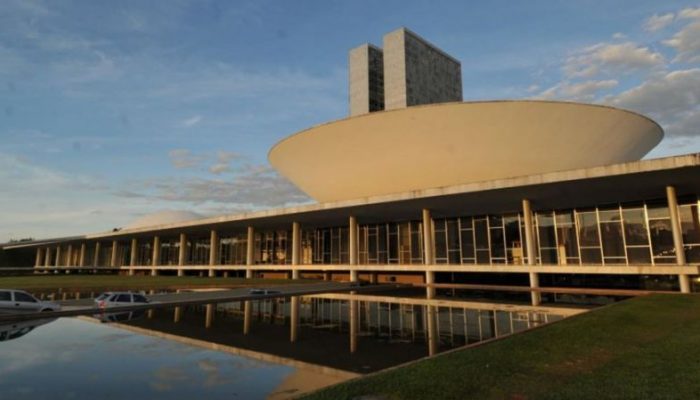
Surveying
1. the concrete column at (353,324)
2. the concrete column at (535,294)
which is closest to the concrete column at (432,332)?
the concrete column at (353,324)

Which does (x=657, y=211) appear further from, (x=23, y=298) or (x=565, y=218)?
(x=23, y=298)

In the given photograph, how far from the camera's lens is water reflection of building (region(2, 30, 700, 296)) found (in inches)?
1016

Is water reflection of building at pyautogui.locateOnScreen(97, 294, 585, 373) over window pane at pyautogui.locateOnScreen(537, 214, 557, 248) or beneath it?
beneath

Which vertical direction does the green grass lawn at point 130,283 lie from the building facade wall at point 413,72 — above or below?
below

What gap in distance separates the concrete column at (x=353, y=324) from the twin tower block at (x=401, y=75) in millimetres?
69810

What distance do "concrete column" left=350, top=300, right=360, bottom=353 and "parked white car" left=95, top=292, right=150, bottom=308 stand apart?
9872 millimetres

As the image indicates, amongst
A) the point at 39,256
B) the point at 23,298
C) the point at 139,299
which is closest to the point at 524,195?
the point at 139,299

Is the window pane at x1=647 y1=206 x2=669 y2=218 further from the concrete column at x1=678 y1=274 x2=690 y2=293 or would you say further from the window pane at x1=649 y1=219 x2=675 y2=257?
the concrete column at x1=678 y1=274 x2=690 y2=293

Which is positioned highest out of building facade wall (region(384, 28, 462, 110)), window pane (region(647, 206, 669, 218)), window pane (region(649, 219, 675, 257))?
building facade wall (region(384, 28, 462, 110))

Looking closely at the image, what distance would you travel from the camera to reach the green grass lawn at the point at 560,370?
6.69 meters

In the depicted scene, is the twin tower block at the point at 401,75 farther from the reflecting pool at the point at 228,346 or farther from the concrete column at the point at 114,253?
the reflecting pool at the point at 228,346

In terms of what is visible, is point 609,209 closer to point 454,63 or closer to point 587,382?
point 587,382

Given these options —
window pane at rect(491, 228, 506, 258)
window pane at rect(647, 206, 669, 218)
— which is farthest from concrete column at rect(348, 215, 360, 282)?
window pane at rect(647, 206, 669, 218)

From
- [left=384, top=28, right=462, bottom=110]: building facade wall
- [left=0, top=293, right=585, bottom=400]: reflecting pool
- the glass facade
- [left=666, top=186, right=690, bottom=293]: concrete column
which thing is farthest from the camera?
[left=384, top=28, right=462, bottom=110]: building facade wall
